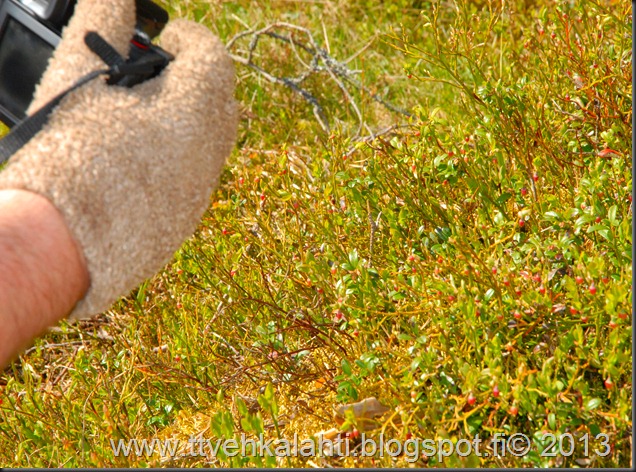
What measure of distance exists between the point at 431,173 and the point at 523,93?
1.55 ft

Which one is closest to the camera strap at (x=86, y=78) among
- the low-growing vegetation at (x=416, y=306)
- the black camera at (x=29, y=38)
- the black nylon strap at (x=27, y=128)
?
the black nylon strap at (x=27, y=128)

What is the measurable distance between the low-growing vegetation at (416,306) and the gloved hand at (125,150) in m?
0.54

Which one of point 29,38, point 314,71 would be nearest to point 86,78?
point 29,38

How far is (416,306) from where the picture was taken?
238cm

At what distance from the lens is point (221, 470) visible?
2.06 m

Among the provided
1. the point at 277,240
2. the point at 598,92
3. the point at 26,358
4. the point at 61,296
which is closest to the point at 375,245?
the point at 277,240

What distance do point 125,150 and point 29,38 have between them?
25.6 inches

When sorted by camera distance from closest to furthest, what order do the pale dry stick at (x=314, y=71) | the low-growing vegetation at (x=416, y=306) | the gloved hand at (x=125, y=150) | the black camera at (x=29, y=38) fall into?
the gloved hand at (x=125, y=150) → the low-growing vegetation at (x=416, y=306) → the black camera at (x=29, y=38) → the pale dry stick at (x=314, y=71)

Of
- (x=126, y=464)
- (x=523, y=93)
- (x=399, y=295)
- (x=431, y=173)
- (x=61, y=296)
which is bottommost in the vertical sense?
(x=126, y=464)

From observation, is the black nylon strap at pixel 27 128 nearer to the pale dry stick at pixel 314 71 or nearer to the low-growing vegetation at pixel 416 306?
the low-growing vegetation at pixel 416 306

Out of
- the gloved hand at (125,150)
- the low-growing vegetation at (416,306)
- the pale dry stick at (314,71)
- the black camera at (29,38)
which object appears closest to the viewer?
the gloved hand at (125,150)

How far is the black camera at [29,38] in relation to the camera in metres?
2.26

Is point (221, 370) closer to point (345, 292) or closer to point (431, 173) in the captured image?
point (345, 292)

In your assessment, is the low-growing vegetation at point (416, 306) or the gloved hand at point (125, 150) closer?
the gloved hand at point (125, 150)
